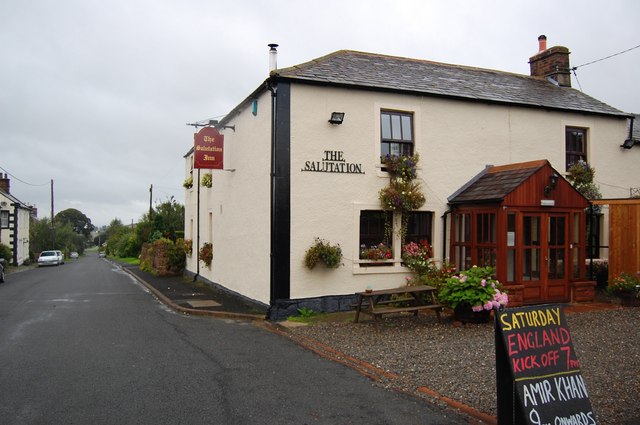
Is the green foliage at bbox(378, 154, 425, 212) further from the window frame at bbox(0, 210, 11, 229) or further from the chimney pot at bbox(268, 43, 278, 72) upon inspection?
the window frame at bbox(0, 210, 11, 229)

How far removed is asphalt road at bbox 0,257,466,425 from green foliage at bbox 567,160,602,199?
9868 mm

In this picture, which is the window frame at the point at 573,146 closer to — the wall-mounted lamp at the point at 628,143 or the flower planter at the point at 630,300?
the wall-mounted lamp at the point at 628,143

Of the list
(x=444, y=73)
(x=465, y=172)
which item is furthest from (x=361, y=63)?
(x=465, y=172)

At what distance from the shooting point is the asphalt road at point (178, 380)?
17.4 feet

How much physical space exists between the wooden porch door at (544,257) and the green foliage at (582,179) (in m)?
2.87

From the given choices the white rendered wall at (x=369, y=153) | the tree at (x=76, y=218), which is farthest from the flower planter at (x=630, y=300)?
the tree at (x=76, y=218)

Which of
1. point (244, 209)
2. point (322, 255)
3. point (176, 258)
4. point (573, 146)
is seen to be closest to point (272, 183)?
point (322, 255)

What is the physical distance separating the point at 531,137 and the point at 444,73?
303cm

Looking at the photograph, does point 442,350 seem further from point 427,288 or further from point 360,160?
point 360,160

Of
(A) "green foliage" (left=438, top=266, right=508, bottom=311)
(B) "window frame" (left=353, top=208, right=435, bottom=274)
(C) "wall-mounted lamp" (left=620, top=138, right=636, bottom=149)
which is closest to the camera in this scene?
(A) "green foliage" (left=438, top=266, right=508, bottom=311)

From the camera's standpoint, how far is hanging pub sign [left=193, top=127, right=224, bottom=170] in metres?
14.0

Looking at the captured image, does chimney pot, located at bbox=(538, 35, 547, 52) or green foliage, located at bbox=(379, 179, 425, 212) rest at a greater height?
chimney pot, located at bbox=(538, 35, 547, 52)

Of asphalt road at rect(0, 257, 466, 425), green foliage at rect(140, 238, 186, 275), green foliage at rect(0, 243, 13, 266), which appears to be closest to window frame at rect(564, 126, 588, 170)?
asphalt road at rect(0, 257, 466, 425)

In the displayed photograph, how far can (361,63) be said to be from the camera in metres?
13.7
